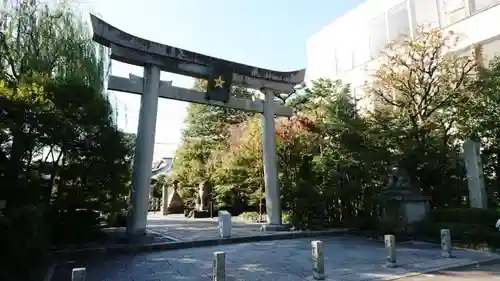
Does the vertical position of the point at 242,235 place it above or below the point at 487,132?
below

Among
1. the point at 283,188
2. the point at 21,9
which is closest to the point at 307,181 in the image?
the point at 283,188

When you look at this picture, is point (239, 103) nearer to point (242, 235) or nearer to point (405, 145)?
point (242, 235)

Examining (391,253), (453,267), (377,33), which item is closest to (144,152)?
(391,253)

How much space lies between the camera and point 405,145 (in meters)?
14.2

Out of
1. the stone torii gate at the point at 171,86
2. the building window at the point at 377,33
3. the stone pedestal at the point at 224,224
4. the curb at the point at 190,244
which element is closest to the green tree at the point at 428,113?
the curb at the point at 190,244

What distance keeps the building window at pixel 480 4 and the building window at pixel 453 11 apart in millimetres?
402

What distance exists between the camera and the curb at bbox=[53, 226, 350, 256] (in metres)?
9.57

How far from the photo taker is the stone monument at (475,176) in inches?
505

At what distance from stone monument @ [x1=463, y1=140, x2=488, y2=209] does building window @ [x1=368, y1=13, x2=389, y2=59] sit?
11065mm

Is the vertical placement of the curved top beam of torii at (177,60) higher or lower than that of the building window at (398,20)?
lower

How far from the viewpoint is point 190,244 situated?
10883mm

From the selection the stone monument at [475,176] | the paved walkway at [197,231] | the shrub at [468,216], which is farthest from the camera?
the stone monument at [475,176]

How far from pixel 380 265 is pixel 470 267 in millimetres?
1880

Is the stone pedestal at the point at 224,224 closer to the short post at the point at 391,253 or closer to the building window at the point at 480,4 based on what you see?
the short post at the point at 391,253
